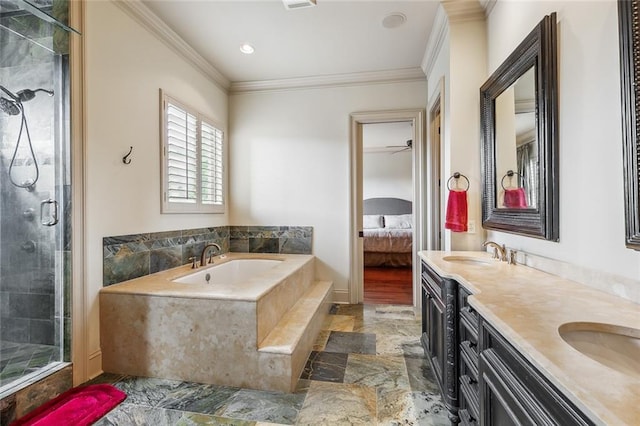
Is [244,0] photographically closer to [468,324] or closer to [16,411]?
[468,324]

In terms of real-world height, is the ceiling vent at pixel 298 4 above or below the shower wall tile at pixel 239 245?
above

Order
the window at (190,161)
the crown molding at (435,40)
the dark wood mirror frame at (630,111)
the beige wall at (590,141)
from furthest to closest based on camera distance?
1. the window at (190,161)
2. the crown molding at (435,40)
3. the beige wall at (590,141)
4. the dark wood mirror frame at (630,111)

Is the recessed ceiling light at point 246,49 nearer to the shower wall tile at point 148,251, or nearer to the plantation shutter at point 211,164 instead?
the plantation shutter at point 211,164

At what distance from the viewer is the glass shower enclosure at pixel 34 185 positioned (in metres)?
1.88

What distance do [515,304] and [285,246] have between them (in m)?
2.99

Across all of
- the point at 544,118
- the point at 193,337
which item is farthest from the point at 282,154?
the point at 544,118

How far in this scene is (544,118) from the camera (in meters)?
1.52

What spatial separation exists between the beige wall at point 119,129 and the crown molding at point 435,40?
2441mm

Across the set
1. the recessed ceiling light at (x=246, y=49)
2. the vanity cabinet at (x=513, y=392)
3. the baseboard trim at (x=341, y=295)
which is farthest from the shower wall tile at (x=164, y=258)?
the vanity cabinet at (x=513, y=392)

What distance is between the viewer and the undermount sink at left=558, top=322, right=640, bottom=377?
0.82 m

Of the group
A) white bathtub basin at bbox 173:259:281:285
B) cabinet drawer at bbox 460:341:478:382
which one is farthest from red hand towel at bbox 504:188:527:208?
white bathtub basin at bbox 173:259:281:285

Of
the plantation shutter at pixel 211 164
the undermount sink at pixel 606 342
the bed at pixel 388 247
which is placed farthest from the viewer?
the bed at pixel 388 247

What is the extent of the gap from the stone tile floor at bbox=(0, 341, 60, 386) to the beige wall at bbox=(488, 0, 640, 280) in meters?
2.97

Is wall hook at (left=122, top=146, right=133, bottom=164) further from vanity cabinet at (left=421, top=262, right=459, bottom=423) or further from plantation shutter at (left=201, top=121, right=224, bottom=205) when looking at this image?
vanity cabinet at (left=421, top=262, right=459, bottom=423)
